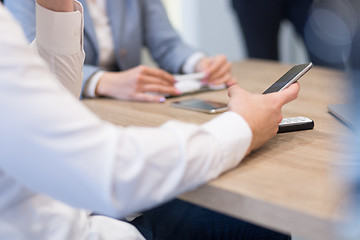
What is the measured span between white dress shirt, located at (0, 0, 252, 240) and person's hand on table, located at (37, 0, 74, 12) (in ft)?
1.13

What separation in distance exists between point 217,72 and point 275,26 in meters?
1.36

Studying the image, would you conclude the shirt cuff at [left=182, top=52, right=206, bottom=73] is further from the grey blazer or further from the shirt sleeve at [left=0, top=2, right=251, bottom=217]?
the shirt sleeve at [left=0, top=2, right=251, bottom=217]

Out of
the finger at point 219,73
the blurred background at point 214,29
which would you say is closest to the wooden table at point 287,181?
the finger at point 219,73

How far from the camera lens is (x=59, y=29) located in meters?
0.89

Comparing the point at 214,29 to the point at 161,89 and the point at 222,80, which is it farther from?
the point at 161,89

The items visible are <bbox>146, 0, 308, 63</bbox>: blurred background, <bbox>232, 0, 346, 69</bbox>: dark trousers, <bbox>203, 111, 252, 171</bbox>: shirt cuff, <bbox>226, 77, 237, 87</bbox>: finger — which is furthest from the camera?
<bbox>146, 0, 308, 63</bbox>: blurred background

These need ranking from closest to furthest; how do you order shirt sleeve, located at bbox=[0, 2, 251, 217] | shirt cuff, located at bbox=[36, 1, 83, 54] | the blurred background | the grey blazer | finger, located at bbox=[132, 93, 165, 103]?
shirt sleeve, located at bbox=[0, 2, 251, 217]
shirt cuff, located at bbox=[36, 1, 83, 54]
finger, located at bbox=[132, 93, 165, 103]
the grey blazer
the blurred background

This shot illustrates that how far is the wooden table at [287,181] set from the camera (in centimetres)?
52

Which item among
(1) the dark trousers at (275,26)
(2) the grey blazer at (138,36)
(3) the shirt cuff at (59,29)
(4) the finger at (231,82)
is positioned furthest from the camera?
(1) the dark trousers at (275,26)

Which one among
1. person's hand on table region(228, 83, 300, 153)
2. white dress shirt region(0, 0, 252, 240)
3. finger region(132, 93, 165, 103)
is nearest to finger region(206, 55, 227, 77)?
finger region(132, 93, 165, 103)

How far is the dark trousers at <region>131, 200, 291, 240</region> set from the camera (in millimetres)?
881

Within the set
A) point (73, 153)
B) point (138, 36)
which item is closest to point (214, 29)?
point (138, 36)

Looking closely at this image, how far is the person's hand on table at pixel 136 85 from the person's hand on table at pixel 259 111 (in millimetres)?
431

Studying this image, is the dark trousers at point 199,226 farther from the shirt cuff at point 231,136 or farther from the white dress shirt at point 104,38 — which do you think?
the white dress shirt at point 104,38
